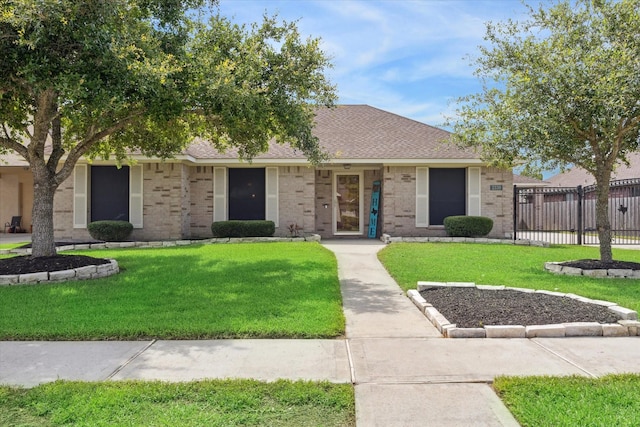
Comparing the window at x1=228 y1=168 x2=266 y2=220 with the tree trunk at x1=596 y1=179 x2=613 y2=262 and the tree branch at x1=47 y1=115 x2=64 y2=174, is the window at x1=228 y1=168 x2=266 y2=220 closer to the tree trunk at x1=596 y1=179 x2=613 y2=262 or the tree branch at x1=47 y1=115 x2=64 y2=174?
the tree branch at x1=47 y1=115 x2=64 y2=174

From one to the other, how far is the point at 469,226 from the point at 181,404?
45.0 ft

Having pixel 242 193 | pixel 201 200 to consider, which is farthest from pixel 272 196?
pixel 201 200

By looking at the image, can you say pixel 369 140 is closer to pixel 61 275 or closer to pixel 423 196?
pixel 423 196

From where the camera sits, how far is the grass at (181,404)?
2949 mm

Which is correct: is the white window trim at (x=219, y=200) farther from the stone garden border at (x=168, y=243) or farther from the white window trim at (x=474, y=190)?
the white window trim at (x=474, y=190)

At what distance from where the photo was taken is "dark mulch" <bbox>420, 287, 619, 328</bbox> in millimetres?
5281

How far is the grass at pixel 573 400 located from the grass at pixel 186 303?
2060 mm

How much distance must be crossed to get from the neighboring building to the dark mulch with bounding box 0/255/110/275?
6.28 m

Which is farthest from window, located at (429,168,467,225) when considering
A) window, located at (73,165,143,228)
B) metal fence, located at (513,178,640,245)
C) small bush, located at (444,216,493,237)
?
window, located at (73,165,143,228)

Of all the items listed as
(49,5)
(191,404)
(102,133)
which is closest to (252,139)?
(102,133)

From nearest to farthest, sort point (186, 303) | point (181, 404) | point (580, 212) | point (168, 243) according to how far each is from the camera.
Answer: point (181, 404) < point (186, 303) < point (168, 243) < point (580, 212)

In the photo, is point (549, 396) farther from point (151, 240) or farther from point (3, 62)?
point (151, 240)

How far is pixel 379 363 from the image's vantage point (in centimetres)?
403

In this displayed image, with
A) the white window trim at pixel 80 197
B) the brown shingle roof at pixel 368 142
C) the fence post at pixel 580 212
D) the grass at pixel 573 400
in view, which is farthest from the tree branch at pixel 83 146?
the fence post at pixel 580 212
